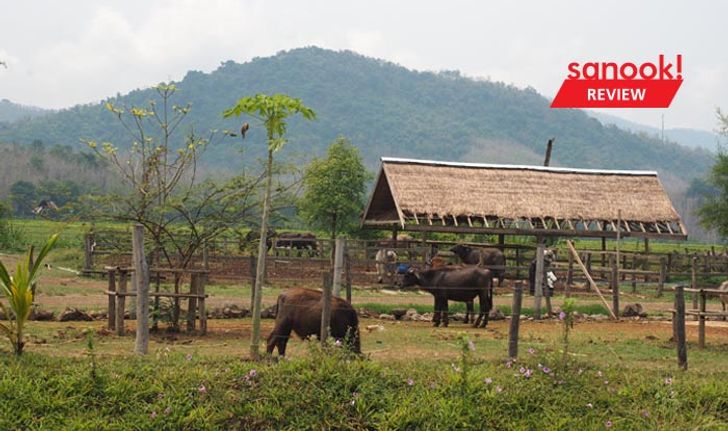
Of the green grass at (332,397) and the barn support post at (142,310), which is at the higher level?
the barn support post at (142,310)

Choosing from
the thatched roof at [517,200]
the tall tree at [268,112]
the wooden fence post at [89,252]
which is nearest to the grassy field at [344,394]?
the tall tree at [268,112]

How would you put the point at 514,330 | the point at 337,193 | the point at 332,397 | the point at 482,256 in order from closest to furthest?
the point at 332,397 < the point at 514,330 < the point at 482,256 < the point at 337,193

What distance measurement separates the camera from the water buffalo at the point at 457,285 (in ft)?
55.7

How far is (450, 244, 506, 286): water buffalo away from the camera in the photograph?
957 inches

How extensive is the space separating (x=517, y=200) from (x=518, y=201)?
6 centimetres

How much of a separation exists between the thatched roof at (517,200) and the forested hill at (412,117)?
9987 centimetres

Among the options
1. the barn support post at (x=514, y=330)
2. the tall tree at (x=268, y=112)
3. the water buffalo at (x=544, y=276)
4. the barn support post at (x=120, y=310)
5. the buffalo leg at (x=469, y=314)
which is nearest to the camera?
the barn support post at (x=514, y=330)

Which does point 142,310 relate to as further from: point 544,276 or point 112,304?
point 544,276

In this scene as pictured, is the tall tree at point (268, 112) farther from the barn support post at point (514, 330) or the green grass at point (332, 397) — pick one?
the barn support post at point (514, 330)

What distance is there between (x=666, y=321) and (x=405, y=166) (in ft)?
35.4

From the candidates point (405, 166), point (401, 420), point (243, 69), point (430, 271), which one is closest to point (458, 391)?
point (401, 420)

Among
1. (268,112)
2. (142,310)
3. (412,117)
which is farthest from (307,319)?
(412,117)

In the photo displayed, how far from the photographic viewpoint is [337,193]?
36.0m

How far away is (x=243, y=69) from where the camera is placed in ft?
560
